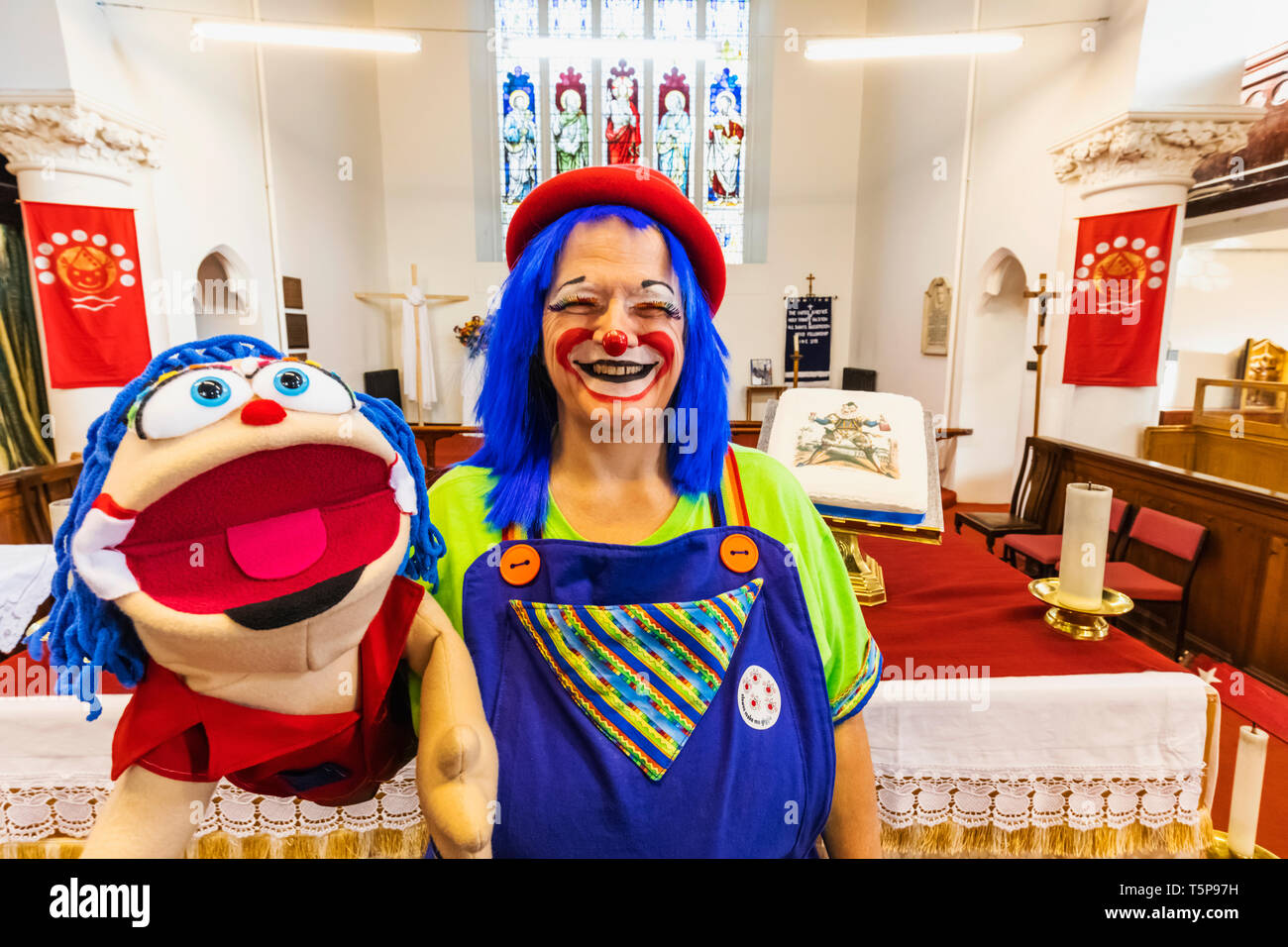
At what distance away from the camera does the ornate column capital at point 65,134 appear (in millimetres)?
3850

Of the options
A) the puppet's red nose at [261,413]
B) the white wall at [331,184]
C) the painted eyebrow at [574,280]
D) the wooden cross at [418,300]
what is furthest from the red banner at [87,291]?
the puppet's red nose at [261,413]

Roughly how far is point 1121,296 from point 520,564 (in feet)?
18.6

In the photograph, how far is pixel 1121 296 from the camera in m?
4.77

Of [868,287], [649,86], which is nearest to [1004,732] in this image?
[868,287]

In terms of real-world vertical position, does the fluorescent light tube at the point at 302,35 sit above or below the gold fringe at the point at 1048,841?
above

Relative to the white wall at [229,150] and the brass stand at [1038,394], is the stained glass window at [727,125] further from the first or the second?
the white wall at [229,150]

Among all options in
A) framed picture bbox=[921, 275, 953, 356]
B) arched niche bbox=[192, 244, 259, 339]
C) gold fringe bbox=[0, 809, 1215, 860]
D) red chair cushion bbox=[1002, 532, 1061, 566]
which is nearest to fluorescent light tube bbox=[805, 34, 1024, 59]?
framed picture bbox=[921, 275, 953, 356]

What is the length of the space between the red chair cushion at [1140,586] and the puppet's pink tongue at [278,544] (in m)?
3.16

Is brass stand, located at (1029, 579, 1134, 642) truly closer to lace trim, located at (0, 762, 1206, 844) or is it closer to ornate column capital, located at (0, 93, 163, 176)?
lace trim, located at (0, 762, 1206, 844)

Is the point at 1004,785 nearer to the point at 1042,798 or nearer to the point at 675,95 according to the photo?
the point at 1042,798

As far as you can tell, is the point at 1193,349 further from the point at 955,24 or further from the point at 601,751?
the point at 601,751

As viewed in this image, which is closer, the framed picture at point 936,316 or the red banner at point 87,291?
the red banner at point 87,291

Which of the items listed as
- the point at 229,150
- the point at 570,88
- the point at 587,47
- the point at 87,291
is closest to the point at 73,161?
the point at 87,291

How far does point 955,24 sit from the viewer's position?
260 inches
